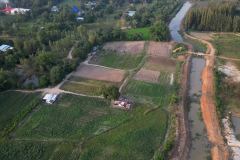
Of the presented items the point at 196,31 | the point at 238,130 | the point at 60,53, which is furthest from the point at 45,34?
the point at 238,130

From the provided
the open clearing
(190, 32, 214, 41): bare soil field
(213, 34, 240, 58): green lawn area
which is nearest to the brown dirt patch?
(190, 32, 214, 41): bare soil field

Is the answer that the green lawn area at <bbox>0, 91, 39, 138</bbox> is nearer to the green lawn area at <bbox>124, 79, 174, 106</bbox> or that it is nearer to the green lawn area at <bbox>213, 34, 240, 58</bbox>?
the green lawn area at <bbox>124, 79, 174, 106</bbox>

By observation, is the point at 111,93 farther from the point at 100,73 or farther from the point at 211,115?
the point at 211,115

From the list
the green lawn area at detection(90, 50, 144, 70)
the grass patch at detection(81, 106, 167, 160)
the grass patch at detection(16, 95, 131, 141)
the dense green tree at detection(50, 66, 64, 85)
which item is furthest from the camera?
the green lawn area at detection(90, 50, 144, 70)

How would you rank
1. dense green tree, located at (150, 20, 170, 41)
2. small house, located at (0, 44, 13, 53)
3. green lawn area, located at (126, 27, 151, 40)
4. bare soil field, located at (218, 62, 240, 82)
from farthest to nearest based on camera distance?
green lawn area, located at (126, 27, 151, 40), dense green tree, located at (150, 20, 170, 41), small house, located at (0, 44, 13, 53), bare soil field, located at (218, 62, 240, 82)

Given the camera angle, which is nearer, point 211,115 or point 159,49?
point 211,115

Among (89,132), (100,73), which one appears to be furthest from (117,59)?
(89,132)
